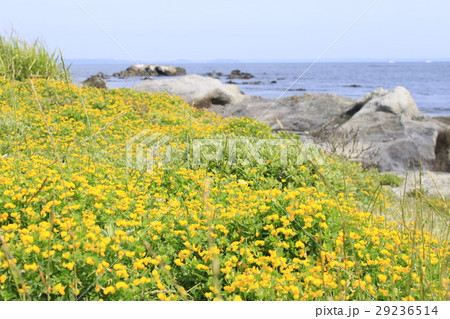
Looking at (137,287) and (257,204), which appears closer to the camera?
(137,287)

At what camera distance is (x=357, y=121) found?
14703mm

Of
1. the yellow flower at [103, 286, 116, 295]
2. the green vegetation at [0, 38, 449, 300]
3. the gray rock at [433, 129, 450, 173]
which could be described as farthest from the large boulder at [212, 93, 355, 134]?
the yellow flower at [103, 286, 116, 295]

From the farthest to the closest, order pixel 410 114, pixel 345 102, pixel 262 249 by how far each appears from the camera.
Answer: pixel 345 102
pixel 410 114
pixel 262 249

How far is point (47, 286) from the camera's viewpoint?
276 centimetres

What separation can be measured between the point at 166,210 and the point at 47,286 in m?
1.23

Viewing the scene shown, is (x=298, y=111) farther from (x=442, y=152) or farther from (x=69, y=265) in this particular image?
(x=69, y=265)

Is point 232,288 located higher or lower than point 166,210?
lower

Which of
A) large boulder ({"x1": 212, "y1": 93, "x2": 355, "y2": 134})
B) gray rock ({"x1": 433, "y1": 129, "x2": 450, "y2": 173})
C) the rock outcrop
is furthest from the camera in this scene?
large boulder ({"x1": 212, "y1": 93, "x2": 355, "y2": 134})

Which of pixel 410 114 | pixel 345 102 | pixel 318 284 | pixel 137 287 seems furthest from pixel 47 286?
pixel 345 102

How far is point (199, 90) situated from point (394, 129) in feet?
27.6

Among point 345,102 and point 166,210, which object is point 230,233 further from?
point 345,102

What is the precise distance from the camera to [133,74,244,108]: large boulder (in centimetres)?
1812

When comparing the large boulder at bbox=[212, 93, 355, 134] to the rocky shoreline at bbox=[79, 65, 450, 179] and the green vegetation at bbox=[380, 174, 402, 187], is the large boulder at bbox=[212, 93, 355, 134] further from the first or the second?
the green vegetation at bbox=[380, 174, 402, 187]

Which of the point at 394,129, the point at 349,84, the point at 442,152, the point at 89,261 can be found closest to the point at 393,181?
the point at 442,152
